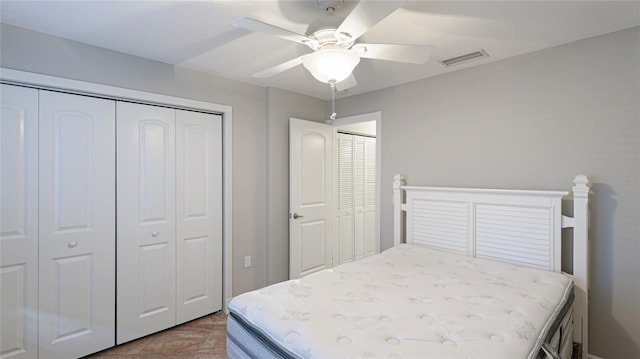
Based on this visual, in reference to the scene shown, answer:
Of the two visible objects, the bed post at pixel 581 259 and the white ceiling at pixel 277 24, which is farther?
the bed post at pixel 581 259

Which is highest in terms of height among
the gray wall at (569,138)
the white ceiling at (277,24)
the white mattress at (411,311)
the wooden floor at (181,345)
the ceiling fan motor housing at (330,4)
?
the white ceiling at (277,24)

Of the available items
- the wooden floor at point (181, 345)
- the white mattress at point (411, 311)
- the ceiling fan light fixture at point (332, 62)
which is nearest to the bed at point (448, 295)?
the white mattress at point (411, 311)

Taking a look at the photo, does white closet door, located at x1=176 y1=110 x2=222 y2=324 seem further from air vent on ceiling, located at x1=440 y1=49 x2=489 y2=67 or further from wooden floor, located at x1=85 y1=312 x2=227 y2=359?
air vent on ceiling, located at x1=440 y1=49 x2=489 y2=67

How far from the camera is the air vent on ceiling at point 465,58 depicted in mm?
2374

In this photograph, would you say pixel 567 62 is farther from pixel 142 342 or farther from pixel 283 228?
pixel 142 342

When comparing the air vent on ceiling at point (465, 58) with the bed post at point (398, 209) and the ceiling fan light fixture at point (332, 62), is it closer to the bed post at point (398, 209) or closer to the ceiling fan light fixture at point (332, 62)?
the bed post at point (398, 209)

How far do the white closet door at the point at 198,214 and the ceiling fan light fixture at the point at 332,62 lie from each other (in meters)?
1.69

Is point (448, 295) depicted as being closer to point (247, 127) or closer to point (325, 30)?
point (325, 30)

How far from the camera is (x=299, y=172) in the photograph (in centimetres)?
340

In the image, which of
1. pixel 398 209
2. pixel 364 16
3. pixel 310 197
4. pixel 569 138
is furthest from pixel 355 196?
pixel 364 16

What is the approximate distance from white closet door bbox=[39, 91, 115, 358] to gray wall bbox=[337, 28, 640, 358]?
9.15 feet

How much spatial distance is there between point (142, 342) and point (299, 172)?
2081 millimetres

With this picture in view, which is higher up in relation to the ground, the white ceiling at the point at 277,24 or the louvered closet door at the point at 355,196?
the white ceiling at the point at 277,24

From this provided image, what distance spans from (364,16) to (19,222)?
2.51 metres
